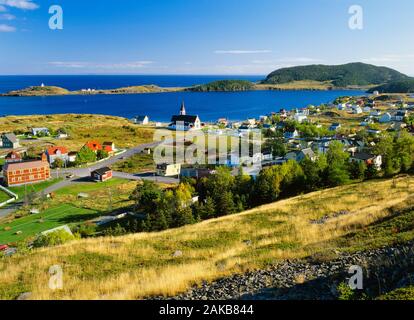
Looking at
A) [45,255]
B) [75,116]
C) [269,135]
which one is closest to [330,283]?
[45,255]

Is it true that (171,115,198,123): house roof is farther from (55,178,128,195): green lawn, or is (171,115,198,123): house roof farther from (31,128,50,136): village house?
(55,178,128,195): green lawn

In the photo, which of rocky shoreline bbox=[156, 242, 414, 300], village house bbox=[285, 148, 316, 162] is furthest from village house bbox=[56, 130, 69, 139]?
rocky shoreline bbox=[156, 242, 414, 300]

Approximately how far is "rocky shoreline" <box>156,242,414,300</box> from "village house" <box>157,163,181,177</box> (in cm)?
3429

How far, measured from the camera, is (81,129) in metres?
78.1

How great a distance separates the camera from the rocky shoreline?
25.8 ft

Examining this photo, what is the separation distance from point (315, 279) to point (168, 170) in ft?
118

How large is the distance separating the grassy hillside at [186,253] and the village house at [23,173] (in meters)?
27.6

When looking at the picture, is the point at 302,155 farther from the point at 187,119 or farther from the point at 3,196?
the point at 187,119

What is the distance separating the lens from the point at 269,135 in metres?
71.3

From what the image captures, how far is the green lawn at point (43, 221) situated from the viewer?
84.5 feet

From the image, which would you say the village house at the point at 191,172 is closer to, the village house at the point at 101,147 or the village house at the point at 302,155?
the village house at the point at 302,155

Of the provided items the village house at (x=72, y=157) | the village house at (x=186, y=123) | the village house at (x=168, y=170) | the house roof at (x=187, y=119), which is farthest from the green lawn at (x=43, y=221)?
the house roof at (x=187, y=119)

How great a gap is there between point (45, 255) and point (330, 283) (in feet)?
35.1
